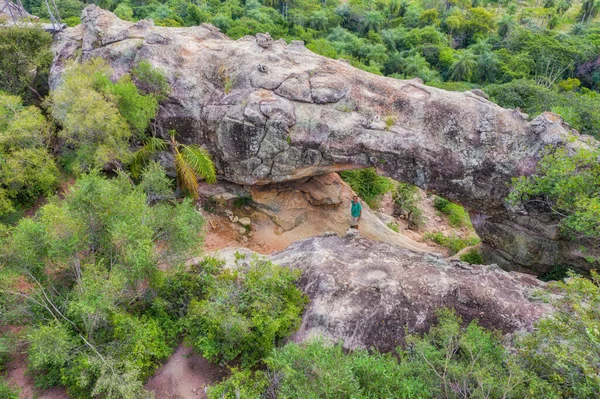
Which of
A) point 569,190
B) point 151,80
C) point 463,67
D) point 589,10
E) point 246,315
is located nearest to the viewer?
point 246,315

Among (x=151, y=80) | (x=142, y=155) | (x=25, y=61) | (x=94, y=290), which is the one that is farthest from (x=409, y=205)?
(x=25, y=61)

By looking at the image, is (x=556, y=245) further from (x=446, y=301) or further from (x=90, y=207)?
(x=90, y=207)

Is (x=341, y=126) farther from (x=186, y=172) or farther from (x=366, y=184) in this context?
(x=366, y=184)

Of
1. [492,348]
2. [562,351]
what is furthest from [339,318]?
[562,351]

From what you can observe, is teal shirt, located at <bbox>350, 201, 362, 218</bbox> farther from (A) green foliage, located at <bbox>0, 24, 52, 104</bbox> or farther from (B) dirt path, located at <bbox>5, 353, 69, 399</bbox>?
(A) green foliage, located at <bbox>0, 24, 52, 104</bbox>

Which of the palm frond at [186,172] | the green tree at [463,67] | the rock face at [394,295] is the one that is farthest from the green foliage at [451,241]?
the green tree at [463,67]
